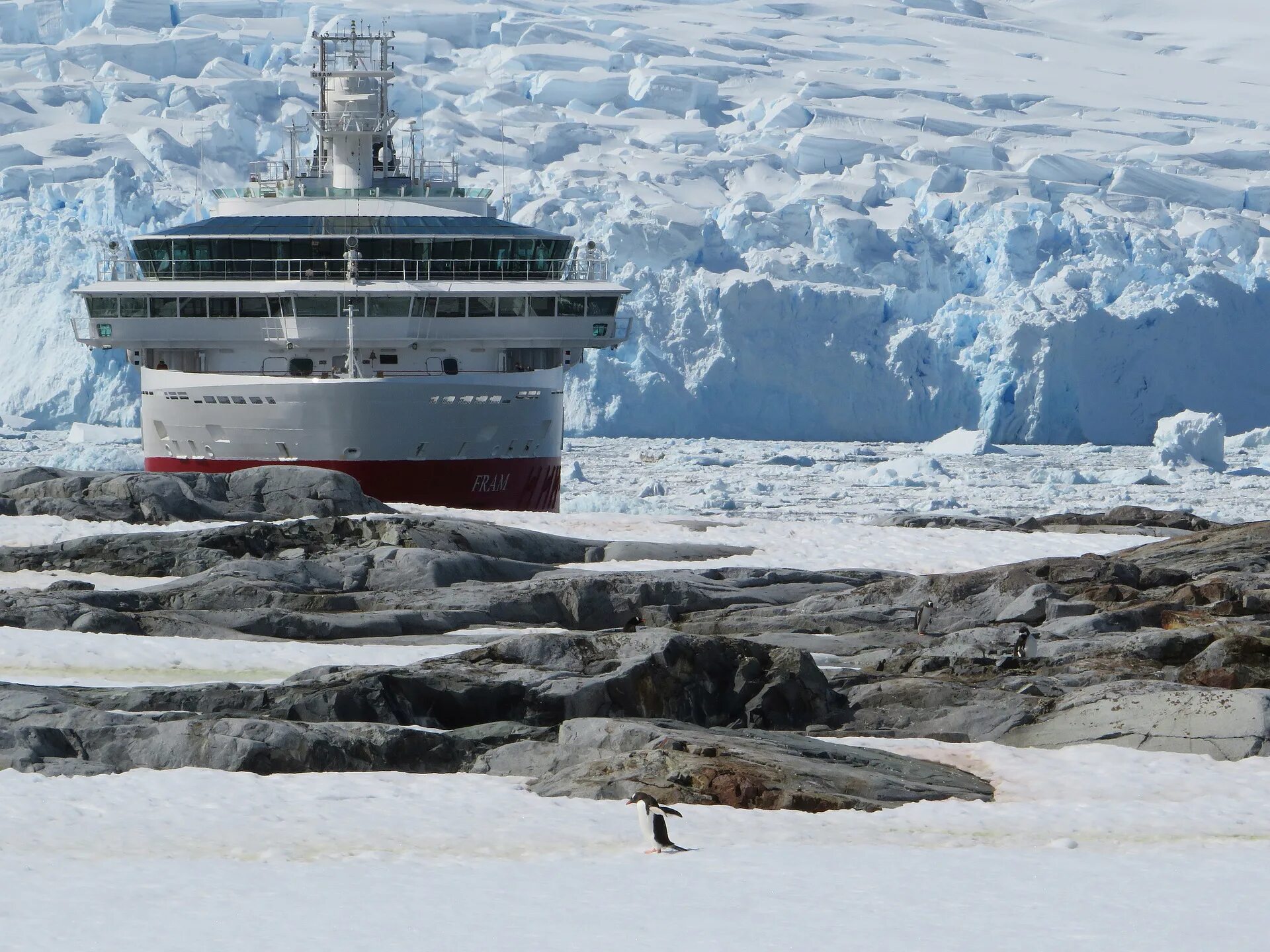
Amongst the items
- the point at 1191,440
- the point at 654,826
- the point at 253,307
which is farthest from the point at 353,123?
the point at 654,826

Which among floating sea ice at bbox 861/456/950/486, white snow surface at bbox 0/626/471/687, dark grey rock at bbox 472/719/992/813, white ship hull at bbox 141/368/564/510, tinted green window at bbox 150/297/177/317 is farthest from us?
floating sea ice at bbox 861/456/950/486

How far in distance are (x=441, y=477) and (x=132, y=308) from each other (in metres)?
5.08

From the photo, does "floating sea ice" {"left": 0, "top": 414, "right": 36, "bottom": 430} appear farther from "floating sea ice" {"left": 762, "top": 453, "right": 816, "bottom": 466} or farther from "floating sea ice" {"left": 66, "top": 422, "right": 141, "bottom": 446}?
"floating sea ice" {"left": 762, "top": 453, "right": 816, "bottom": 466}

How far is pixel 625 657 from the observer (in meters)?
11.0

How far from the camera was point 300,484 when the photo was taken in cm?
1867

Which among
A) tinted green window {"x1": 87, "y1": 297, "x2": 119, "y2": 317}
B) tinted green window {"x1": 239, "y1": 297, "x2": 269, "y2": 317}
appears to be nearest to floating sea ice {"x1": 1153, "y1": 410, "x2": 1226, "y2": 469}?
tinted green window {"x1": 239, "y1": 297, "x2": 269, "y2": 317}

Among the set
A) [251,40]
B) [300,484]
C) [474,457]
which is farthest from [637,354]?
[251,40]

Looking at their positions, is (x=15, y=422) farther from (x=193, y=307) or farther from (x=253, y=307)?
(x=253, y=307)

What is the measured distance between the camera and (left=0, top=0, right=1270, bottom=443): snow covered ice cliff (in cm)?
3869

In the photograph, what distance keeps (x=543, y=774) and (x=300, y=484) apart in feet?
34.5

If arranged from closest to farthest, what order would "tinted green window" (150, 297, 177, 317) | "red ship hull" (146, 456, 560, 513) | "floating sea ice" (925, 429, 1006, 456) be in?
"red ship hull" (146, 456, 560, 513) → "tinted green window" (150, 297, 177, 317) → "floating sea ice" (925, 429, 1006, 456)

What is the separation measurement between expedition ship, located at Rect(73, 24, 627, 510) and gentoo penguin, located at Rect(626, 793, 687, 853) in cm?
1687

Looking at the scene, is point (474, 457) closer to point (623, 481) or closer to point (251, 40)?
point (623, 481)

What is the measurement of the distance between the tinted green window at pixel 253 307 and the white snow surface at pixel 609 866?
18019mm
